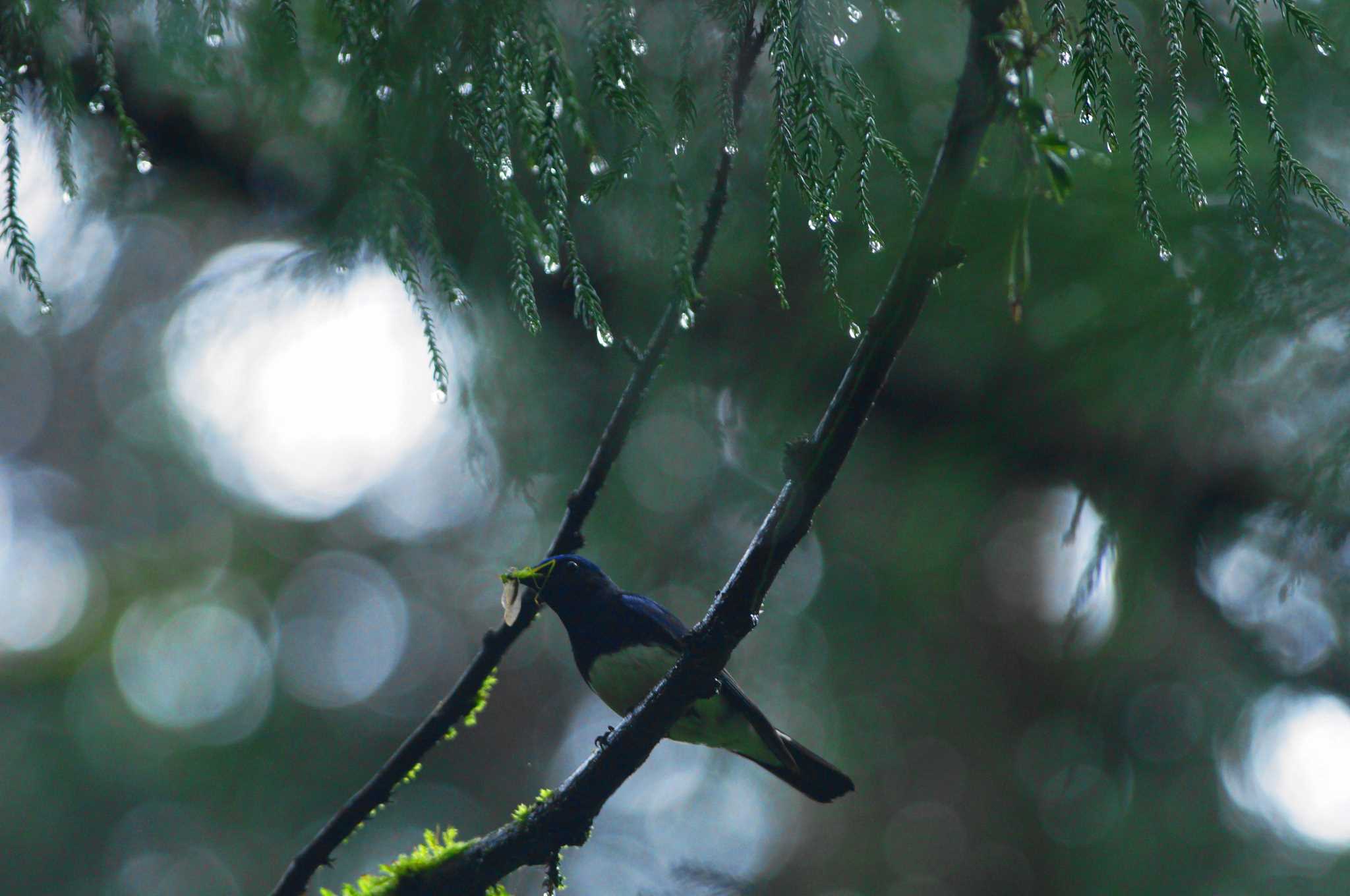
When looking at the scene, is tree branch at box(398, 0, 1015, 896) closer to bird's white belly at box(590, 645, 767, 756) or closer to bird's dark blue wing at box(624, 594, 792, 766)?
bird's dark blue wing at box(624, 594, 792, 766)

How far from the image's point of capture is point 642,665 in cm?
242

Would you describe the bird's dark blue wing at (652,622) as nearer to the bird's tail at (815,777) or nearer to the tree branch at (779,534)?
the bird's tail at (815,777)

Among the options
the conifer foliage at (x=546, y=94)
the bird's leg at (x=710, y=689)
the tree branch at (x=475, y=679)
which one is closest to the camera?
the conifer foliage at (x=546, y=94)

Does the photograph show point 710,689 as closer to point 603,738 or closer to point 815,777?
point 603,738

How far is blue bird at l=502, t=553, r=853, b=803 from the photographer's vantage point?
90.8 inches

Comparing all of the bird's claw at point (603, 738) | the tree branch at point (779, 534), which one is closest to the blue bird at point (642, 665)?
the bird's claw at point (603, 738)

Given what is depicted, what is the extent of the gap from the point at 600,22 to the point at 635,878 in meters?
2.69

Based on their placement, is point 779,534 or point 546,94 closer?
point 546,94

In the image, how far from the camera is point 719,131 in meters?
1.42

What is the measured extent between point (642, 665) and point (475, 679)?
26.9 inches

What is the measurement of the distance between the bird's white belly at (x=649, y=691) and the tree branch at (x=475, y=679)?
58 cm

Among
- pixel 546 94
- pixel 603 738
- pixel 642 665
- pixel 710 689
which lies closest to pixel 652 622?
pixel 642 665

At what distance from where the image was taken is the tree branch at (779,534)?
98 centimetres

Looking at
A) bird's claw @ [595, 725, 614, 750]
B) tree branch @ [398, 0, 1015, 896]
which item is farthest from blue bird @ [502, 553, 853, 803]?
tree branch @ [398, 0, 1015, 896]
